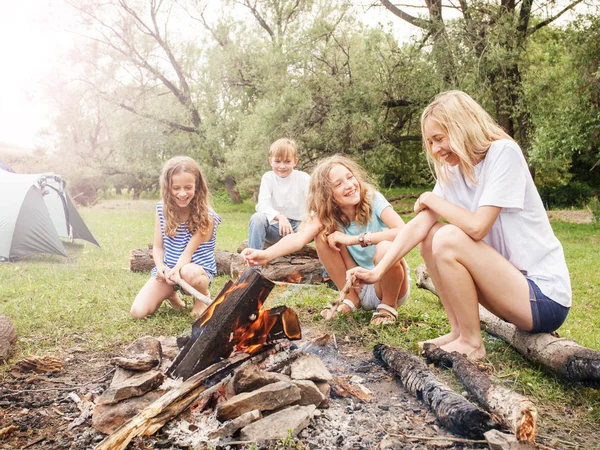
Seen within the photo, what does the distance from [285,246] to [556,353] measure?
2010mm

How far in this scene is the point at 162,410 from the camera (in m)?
2.32

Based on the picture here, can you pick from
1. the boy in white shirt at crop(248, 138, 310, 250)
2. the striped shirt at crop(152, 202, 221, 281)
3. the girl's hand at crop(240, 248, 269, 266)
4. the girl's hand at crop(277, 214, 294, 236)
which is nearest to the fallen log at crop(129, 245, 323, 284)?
the boy in white shirt at crop(248, 138, 310, 250)

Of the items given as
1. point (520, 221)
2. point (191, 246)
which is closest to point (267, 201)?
point (191, 246)

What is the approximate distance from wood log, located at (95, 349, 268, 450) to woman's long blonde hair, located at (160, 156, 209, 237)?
199 centimetres

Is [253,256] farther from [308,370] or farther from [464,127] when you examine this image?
[464,127]

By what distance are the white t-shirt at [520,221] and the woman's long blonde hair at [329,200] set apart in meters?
1.14

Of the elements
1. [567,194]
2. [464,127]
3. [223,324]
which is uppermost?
[464,127]

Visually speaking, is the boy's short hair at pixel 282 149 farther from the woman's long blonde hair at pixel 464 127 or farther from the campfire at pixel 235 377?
the campfire at pixel 235 377

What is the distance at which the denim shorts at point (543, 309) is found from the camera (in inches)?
113

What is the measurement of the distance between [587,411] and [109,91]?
22.1m

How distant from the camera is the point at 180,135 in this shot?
22.1m

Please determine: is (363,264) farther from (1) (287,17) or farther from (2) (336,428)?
(1) (287,17)

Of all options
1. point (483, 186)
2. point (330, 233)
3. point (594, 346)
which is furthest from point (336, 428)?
point (594, 346)

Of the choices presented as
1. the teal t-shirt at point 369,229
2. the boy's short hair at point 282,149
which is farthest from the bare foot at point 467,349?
the boy's short hair at point 282,149
